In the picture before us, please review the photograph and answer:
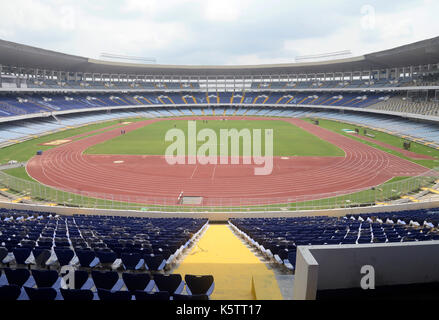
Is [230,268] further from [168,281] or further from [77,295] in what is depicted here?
[77,295]

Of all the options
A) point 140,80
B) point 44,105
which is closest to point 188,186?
point 44,105

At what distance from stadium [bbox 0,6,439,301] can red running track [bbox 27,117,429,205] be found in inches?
7.8

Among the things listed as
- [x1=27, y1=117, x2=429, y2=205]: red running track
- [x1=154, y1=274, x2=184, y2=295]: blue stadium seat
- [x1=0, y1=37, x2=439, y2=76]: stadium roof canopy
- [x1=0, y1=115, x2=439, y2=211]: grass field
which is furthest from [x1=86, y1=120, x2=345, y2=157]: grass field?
[x1=154, y1=274, x2=184, y2=295]: blue stadium seat

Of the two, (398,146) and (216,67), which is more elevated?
(216,67)

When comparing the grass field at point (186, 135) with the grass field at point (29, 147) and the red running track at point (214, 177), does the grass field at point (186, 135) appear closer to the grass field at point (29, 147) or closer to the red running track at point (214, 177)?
the red running track at point (214, 177)

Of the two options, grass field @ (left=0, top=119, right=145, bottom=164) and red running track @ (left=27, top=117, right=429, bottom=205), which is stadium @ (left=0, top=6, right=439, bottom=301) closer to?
red running track @ (left=27, top=117, right=429, bottom=205)

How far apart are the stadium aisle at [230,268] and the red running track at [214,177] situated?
10.7 meters

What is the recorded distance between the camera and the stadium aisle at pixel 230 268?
5.66m

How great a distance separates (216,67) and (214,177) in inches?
2757

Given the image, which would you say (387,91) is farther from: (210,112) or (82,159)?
(82,159)

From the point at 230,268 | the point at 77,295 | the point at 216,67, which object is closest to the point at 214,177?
the point at 230,268

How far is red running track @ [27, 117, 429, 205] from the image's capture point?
2267 cm

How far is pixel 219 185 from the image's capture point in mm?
24844
